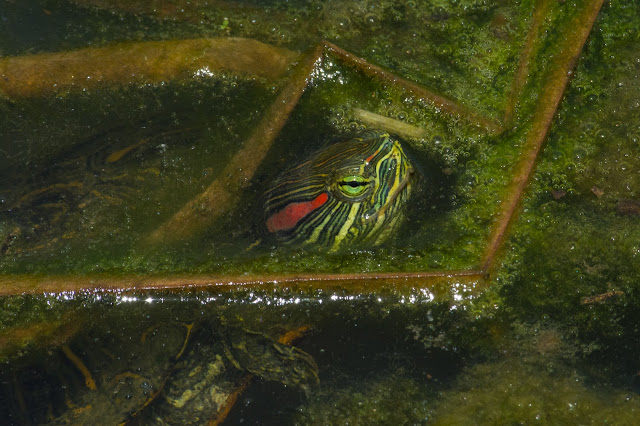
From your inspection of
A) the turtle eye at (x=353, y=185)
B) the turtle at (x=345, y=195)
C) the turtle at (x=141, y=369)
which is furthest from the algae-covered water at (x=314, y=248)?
the turtle eye at (x=353, y=185)

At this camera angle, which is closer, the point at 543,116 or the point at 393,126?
the point at 543,116

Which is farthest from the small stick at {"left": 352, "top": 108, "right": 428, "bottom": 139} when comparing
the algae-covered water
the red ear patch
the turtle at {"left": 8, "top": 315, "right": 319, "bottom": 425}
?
the turtle at {"left": 8, "top": 315, "right": 319, "bottom": 425}

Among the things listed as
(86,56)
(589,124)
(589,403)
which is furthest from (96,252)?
(589,124)

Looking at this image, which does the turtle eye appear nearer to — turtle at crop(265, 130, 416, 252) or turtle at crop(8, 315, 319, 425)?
turtle at crop(265, 130, 416, 252)

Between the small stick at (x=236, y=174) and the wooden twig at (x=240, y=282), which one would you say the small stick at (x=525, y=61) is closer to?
the wooden twig at (x=240, y=282)

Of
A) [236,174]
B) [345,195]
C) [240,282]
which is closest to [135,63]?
[236,174]

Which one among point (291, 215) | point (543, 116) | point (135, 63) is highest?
point (135, 63)

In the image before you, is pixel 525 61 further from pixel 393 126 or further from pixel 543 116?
pixel 393 126
